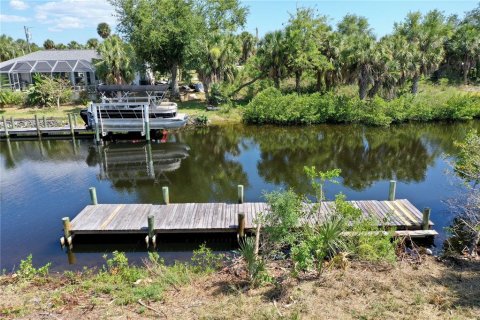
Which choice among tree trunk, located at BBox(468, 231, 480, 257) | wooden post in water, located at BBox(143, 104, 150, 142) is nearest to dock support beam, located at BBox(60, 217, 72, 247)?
tree trunk, located at BBox(468, 231, 480, 257)

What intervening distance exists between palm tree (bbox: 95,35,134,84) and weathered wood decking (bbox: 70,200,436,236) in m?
23.1

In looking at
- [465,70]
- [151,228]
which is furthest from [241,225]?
[465,70]

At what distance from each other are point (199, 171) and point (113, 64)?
1883 cm

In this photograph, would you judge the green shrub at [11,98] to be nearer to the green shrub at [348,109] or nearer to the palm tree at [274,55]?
the green shrub at [348,109]

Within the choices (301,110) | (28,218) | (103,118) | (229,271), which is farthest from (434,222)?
(103,118)

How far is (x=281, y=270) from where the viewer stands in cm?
999

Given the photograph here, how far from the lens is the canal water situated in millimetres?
13891

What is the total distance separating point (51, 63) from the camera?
4281 centimetres

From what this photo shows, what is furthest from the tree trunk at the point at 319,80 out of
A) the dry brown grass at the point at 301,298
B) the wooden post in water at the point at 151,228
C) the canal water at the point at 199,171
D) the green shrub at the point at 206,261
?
the dry brown grass at the point at 301,298

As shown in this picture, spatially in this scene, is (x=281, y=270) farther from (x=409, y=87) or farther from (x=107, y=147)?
(x=409, y=87)

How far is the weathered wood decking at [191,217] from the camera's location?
13.4 m

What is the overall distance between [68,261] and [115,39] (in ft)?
96.6

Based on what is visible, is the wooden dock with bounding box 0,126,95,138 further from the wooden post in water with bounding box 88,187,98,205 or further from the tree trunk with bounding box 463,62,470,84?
the tree trunk with bounding box 463,62,470,84

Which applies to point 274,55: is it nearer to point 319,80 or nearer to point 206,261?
point 319,80
